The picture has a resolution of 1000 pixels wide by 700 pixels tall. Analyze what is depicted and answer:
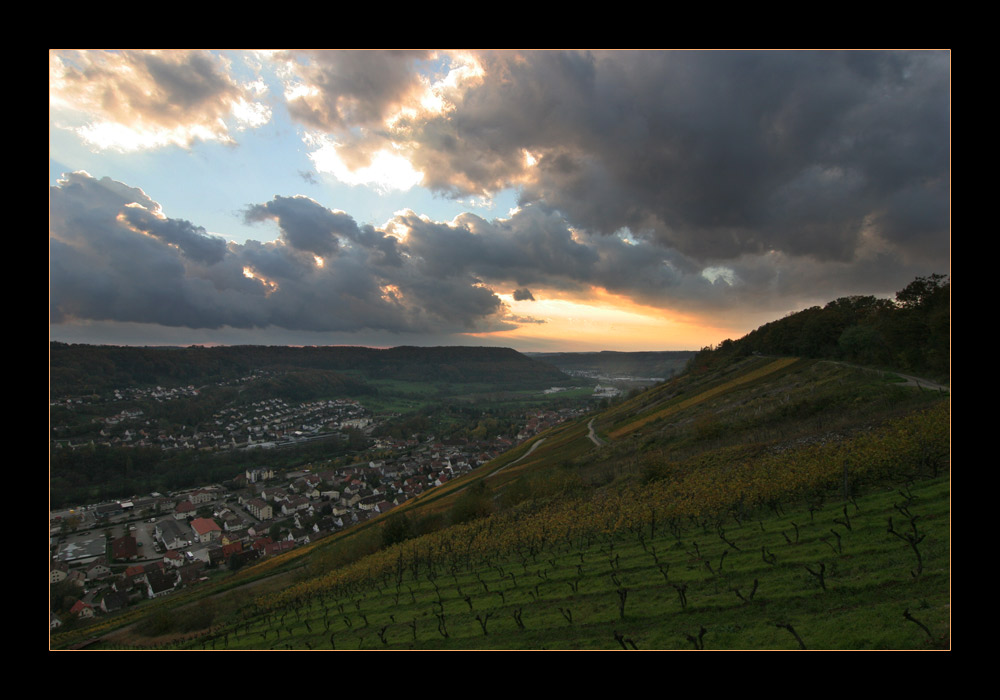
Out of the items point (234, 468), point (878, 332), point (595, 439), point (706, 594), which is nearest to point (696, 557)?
point (706, 594)

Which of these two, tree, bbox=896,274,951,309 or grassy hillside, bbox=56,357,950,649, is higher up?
tree, bbox=896,274,951,309

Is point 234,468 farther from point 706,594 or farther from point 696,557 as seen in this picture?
point 706,594

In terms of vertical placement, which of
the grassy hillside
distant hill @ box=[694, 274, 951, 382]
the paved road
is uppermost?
distant hill @ box=[694, 274, 951, 382]

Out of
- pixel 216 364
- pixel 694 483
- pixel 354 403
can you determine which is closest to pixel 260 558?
pixel 694 483

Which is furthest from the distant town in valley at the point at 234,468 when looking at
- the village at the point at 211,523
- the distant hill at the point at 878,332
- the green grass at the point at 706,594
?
the distant hill at the point at 878,332

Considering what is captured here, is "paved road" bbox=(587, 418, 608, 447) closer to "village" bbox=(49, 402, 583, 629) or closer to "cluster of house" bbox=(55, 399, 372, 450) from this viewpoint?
"village" bbox=(49, 402, 583, 629)

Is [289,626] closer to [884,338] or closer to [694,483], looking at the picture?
[694,483]

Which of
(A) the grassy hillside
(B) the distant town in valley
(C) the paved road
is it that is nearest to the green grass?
(A) the grassy hillside
